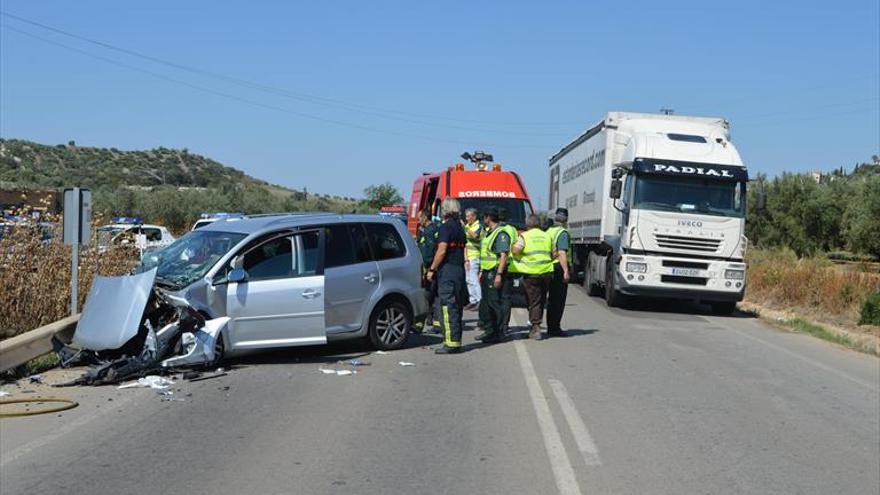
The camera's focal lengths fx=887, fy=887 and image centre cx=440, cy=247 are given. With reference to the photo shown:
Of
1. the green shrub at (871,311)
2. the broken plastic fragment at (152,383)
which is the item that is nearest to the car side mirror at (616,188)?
the green shrub at (871,311)

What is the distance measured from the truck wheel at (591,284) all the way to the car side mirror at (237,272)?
1241 centimetres

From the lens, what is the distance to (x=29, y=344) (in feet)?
30.5

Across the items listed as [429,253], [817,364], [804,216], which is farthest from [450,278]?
[804,216]

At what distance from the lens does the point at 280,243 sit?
10391mm

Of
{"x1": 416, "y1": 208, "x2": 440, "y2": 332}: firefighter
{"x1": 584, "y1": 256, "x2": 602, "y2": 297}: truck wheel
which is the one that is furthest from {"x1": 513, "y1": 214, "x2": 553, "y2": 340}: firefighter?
{"x1": 584, "y1": 256, "x2": 602, "y2": 297}: truck wheel

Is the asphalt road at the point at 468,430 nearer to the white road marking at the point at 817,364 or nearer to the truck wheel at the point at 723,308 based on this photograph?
the white road marking at the point at 817,364

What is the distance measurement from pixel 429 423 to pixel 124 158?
6854cm

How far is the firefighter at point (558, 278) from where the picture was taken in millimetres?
12812

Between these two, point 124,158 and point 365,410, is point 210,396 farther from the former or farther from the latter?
point 124,158

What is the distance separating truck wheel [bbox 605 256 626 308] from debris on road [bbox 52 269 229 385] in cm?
1076

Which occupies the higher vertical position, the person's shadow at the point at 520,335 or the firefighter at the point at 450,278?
the firefighter at the point at 450,278

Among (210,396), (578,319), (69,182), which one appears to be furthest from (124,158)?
(210,396)

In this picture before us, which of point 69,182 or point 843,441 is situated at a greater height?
point 69,182

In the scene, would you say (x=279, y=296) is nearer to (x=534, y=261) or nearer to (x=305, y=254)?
(x=305, y=254)
